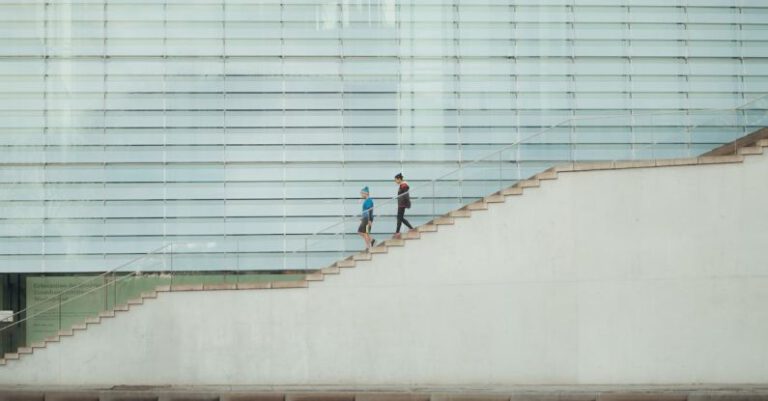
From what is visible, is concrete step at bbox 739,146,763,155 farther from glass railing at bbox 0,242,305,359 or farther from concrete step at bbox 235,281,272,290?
concrete step at bbox 235,281,272,290

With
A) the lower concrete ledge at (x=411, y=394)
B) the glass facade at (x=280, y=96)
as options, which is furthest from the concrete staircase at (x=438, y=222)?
the glass facade at (x=280, y=96)

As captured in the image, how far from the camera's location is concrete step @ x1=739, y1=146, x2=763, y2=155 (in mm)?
26120

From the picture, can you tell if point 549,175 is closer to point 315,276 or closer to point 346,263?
point 346,263

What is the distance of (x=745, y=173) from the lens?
2623cm

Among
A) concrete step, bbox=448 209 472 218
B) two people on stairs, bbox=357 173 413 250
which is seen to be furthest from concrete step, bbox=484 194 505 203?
two people on stairs, bbox=357 173 413 250

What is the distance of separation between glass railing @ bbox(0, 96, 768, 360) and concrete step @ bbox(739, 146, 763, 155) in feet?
1.65

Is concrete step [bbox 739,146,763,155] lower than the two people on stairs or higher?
higher

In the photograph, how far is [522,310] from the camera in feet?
87.9

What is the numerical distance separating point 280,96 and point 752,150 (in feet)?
41.2

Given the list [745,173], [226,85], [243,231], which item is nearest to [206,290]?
[243,231]

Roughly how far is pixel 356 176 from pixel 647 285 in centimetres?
886

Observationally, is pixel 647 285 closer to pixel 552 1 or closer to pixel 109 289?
pixel 552 1

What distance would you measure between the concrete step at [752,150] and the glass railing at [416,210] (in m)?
0.50

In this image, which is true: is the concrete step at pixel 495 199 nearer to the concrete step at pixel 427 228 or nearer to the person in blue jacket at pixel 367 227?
the concrete step at pixel 427 228
